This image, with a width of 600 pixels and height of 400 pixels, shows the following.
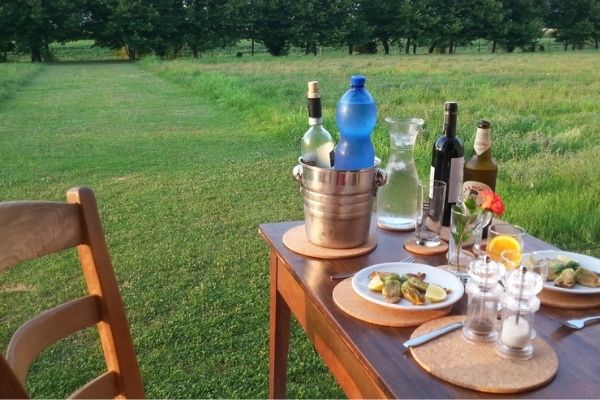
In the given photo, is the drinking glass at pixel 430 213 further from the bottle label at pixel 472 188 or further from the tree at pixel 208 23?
the tree at pixel 208 23

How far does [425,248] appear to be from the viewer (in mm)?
1556

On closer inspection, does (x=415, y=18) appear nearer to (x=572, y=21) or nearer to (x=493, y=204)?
(x=572, y=21)

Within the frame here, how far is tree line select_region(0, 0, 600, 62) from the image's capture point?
31375mm

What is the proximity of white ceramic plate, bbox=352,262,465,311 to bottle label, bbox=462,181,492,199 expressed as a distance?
289 millimetres

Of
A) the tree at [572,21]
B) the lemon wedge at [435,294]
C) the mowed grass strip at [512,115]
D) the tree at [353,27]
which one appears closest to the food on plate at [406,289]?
the lemon wedge at [435,294]

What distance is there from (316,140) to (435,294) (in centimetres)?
58

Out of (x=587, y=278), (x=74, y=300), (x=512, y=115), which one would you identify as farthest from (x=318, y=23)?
(x=74, y=300)

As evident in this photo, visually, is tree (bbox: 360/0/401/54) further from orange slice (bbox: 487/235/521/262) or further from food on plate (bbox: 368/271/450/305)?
food on plate (bbox: 368/271/450/305)

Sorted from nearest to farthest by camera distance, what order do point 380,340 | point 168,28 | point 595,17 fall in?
point 380,340, point 168,28, point 595,17

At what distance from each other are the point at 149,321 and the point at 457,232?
6.84 feet

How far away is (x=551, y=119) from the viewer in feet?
26.8

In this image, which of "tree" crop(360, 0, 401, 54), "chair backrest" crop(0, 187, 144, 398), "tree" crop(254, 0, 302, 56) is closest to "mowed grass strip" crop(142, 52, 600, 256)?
"chair backrest" crop(0, 187, 144, 398)

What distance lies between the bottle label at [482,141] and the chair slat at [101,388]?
42.3 inches

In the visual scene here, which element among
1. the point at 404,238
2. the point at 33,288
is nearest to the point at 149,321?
the point at 33,288
